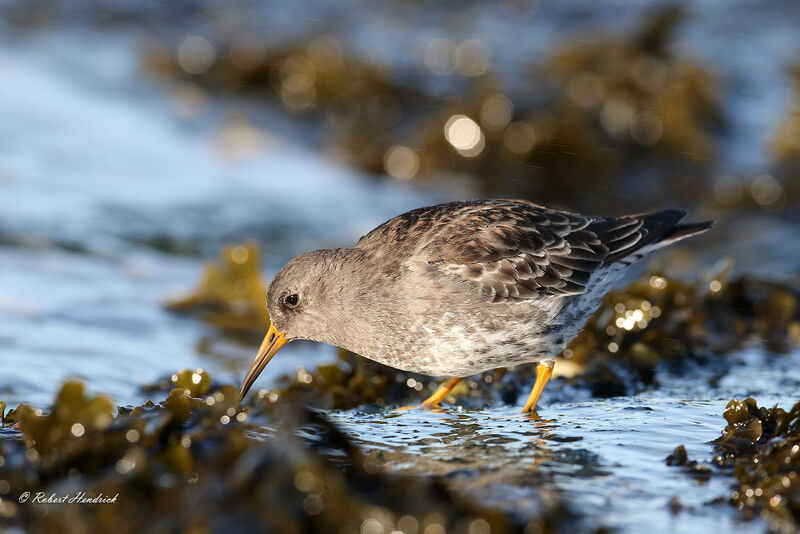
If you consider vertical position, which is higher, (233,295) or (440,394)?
(233,295)

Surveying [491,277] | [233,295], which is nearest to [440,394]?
[491,277]

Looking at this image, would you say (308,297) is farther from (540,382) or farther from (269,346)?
(540,382)

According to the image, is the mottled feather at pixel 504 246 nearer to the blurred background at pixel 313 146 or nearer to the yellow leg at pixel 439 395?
the yellow leg at pixel 439 395

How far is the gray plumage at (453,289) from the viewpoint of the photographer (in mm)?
5496

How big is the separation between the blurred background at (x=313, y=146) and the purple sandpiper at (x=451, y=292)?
0.47m

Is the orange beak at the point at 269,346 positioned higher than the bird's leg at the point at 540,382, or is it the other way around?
the orange beak at the point at 269,346

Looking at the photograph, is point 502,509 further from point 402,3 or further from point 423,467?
point 402,3

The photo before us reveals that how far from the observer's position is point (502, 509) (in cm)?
371

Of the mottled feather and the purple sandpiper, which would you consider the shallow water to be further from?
the mottled feather

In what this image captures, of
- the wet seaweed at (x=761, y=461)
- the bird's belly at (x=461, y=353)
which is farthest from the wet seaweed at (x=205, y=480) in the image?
the bird's belly at (x=461, y=353)

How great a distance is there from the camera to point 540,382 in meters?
5.74

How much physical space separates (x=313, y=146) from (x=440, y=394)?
6.80m

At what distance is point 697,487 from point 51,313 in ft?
17.5

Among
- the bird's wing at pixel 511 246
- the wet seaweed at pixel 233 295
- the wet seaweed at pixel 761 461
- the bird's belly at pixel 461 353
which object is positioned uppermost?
the bird's wing at pixel 511 246
